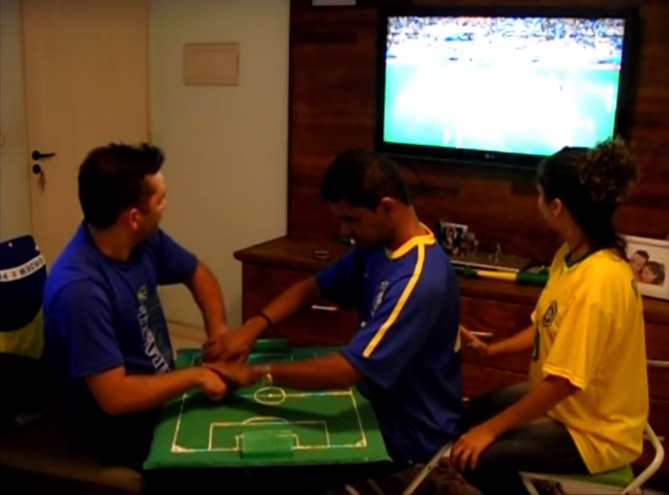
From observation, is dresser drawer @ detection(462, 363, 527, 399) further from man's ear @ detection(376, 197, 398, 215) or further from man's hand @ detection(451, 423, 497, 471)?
man's ear @ detection(376, 197, 398, 215)

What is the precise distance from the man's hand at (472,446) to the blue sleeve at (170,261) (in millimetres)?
842

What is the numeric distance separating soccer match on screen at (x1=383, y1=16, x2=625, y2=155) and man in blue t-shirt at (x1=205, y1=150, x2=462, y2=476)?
146cm

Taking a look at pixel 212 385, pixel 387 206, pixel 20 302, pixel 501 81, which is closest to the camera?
pixel 212 385

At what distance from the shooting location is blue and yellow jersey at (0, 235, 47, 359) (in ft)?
6.50

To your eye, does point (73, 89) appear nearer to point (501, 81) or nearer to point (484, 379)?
point (501, 81)

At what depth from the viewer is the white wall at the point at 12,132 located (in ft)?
13.4

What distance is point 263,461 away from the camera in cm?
152

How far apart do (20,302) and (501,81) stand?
2.03 metres

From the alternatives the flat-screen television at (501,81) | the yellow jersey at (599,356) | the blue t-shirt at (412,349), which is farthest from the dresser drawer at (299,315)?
the yellow jersey at (599,356)

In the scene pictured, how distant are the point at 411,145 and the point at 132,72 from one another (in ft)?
5.26

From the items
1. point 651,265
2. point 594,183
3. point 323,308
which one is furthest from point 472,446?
point 323,308

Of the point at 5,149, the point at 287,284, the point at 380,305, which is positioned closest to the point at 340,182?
the point at 380,305

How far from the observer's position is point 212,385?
1736 mm

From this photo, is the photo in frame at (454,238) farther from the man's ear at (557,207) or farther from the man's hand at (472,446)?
the man's hand at (472,446)
